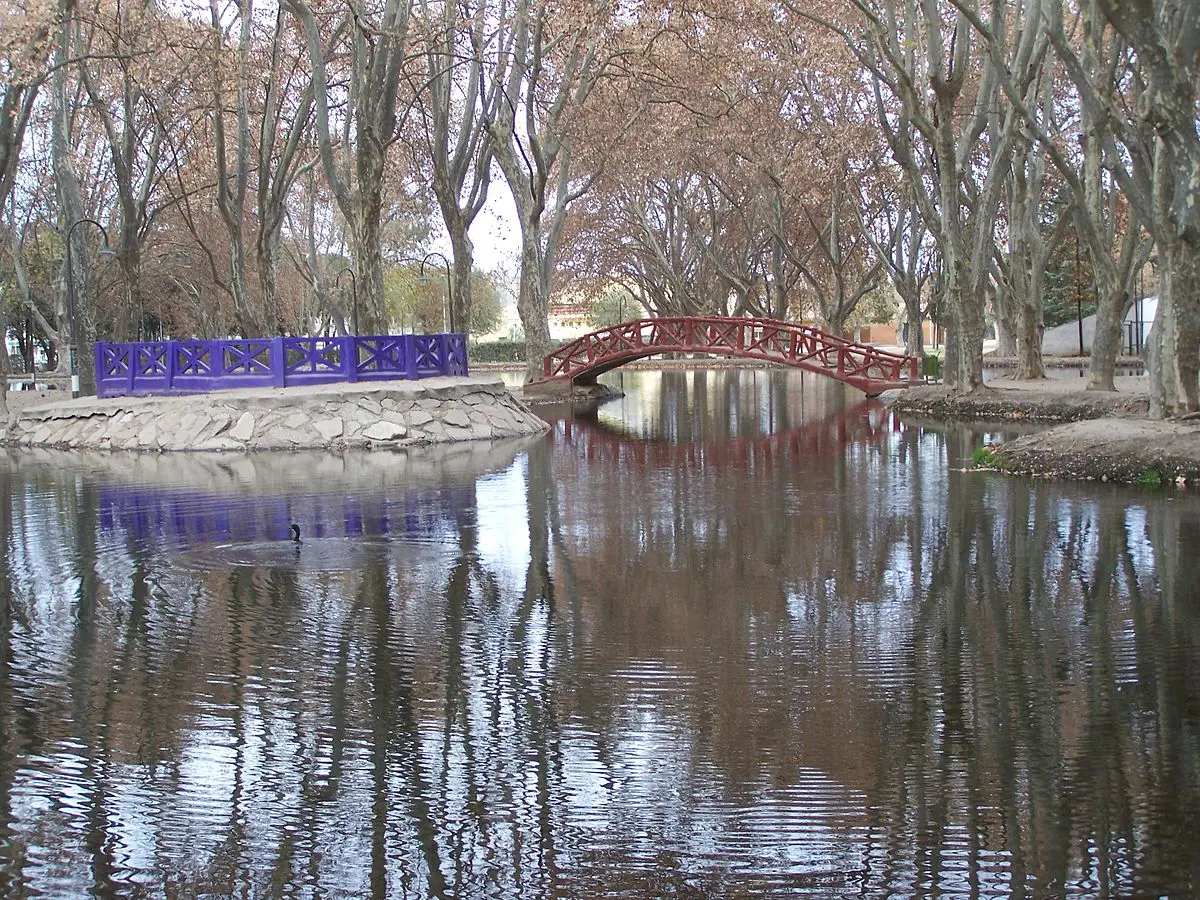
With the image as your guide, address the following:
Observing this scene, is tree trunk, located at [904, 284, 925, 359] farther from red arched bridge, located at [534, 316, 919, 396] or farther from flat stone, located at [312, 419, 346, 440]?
flat stone, located at [312, 419, 346, 440]

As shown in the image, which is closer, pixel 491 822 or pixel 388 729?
pixel 491 822

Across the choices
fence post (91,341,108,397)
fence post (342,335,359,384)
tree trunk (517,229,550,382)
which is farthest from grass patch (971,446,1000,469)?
tree trunk (517,229,550,382)

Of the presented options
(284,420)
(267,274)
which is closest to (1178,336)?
(284,420)

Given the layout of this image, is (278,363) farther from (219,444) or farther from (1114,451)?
(1114,451)

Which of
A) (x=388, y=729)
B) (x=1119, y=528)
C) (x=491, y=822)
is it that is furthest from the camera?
(x=1119, y=528)

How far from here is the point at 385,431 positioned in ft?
72.0

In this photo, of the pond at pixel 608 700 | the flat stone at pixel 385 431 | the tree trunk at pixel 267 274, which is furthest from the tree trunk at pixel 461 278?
the pond at pixel 608 700

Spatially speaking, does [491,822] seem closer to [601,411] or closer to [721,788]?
[721,788]

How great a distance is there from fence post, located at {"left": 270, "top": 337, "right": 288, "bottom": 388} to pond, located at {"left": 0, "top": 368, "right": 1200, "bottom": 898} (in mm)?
9670

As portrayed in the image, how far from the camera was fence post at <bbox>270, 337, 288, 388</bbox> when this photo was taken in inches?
915

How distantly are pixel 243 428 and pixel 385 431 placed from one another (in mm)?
2291

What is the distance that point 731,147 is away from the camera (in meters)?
37.7

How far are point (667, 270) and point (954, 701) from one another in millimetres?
49381

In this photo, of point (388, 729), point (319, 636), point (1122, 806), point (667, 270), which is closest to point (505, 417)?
point (319, 636)
